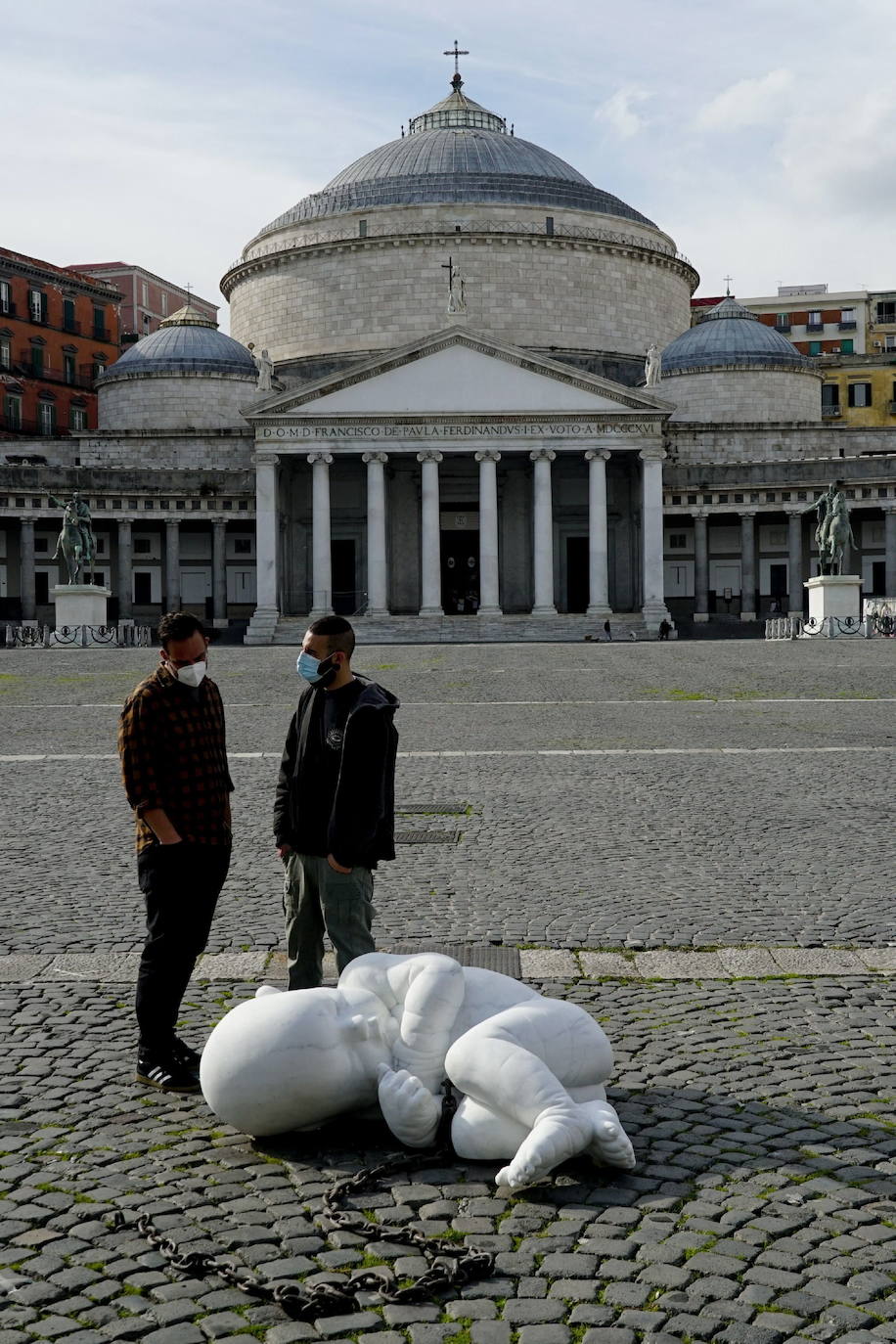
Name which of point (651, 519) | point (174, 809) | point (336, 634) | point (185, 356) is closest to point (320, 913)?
point (174, 809)

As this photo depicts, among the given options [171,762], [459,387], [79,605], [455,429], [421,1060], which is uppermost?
[459,387]

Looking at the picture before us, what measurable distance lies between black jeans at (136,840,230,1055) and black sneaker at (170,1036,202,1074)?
1.3 inches

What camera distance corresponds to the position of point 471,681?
26203 mm

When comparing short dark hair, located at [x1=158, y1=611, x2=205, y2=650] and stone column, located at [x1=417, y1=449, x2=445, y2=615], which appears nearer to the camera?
short dark hair, located at [x1=158, y1=611, x2=205, y2=650]

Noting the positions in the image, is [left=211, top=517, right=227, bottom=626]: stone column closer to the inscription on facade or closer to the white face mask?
the inscription on facade

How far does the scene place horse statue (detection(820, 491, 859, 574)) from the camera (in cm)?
4725

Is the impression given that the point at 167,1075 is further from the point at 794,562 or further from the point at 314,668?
the point at 794,562

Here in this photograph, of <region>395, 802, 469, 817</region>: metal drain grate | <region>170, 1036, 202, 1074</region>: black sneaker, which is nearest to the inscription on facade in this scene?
<region>395, 802, 469, 817</region>: metal drain grate

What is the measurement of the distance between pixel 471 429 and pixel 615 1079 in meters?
51.3

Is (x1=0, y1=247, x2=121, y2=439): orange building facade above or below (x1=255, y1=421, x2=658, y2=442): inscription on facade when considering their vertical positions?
above

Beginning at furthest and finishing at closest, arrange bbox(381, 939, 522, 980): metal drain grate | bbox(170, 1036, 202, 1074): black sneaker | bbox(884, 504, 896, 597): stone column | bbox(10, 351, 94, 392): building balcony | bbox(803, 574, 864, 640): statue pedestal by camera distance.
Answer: bbox(10, 351, 94, 392): building balcony, bbox(884, 504, 896, 597): stone column, bbox(803, 574, 864, 640): statue pedestal, bbox(381, 939, 522, 980): metal drain grate, bbox(170, 1036, 202, 1074): black sneaker

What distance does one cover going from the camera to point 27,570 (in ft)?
193

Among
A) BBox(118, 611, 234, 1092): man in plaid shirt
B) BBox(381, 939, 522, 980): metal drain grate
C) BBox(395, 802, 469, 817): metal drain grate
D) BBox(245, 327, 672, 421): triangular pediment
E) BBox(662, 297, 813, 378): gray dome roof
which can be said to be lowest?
BBox(381, 939, 522, 980): metal drain grate

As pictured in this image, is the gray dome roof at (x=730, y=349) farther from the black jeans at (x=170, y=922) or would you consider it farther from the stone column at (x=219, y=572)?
the black jeans at (x=170, y=922)
